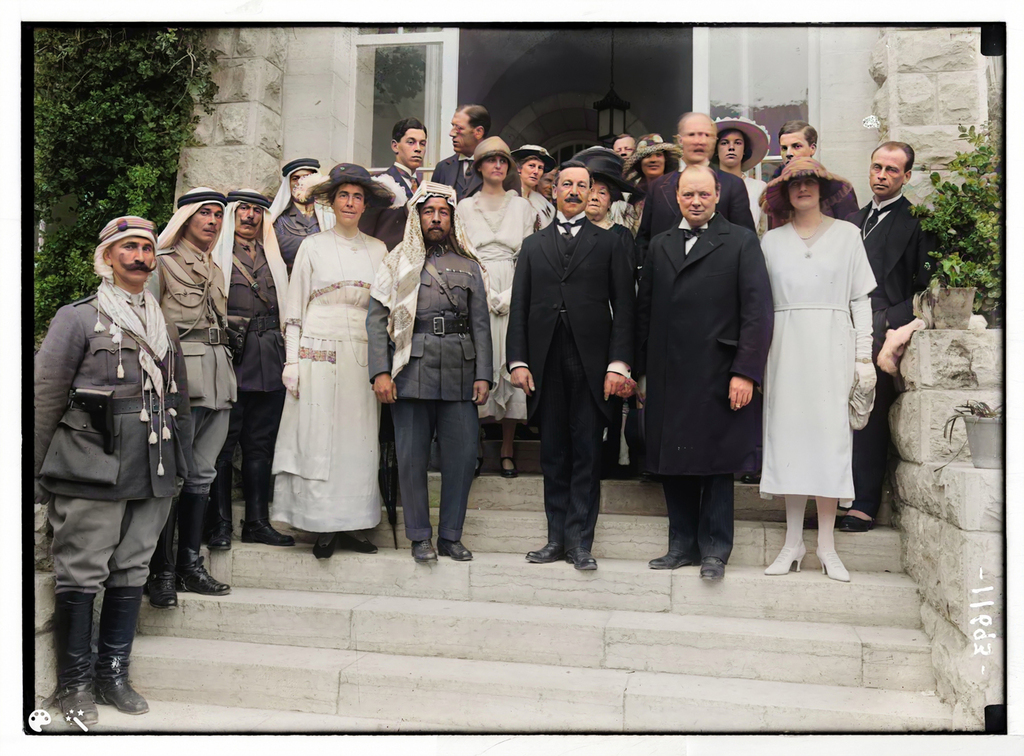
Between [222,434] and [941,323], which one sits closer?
[941,323]

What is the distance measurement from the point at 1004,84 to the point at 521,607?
326 cm

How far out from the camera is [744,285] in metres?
4.47

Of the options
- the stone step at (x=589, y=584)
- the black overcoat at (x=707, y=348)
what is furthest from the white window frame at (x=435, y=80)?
the stone step at (x=589, y=584)

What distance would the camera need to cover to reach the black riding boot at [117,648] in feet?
13.6

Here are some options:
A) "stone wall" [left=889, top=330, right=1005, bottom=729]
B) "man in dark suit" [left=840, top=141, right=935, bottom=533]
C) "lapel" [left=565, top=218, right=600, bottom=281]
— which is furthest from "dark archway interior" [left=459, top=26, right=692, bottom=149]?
"stone wall" [left=889, top=330, right=1005, bottom=729]

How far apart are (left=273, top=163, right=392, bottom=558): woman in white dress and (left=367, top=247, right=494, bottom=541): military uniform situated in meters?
0.19

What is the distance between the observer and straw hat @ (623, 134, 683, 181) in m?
5.21

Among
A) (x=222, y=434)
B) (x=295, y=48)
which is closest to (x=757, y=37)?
(x=295, y=48)

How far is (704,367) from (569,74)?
1826 millimetres

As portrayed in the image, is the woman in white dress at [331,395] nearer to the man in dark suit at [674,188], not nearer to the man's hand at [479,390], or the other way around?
the man's hand at [479,390]

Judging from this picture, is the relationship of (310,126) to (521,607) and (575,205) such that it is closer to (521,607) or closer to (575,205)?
(575,205)

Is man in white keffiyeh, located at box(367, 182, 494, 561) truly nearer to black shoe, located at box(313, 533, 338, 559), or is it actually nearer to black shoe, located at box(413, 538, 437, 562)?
black shoe, located at box(413, 538, 437, 562)
